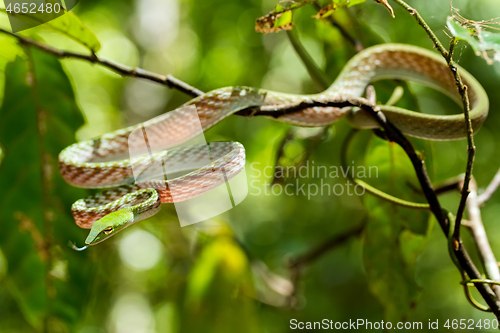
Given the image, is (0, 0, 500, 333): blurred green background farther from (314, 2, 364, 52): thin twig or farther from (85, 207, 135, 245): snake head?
(85, 207, 135, 245): snake head

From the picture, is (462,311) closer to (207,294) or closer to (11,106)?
(207,294)

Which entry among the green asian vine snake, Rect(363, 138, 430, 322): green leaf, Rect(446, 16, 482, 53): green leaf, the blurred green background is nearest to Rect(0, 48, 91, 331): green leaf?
the blurred green background

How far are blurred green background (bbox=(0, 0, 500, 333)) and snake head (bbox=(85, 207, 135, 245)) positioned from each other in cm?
49

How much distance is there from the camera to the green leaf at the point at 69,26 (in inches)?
40.9

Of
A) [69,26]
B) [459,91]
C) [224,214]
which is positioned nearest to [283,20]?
[459,91]

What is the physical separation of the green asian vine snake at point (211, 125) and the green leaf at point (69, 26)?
0.30m

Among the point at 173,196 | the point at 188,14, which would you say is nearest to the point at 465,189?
the point at 173,196

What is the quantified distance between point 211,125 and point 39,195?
2.16ft

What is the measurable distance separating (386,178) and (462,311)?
2.49 metres

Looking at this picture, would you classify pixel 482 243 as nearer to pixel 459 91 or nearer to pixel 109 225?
pixel 459 91

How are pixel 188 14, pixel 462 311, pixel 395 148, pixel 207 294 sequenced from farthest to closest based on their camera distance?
pixel 462 311 < pixel 188 14 < pixel 207 294 < pixel 395 148

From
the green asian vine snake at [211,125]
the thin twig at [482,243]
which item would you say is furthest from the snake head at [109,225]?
the thin twig at [482,243]

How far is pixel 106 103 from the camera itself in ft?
10.4

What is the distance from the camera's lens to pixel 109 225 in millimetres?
808
